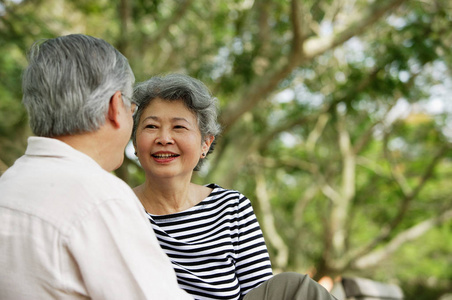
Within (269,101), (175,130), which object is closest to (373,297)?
(175,130)

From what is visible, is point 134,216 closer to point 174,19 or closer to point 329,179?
point 174,19

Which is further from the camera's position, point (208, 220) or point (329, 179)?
point (329, 179)

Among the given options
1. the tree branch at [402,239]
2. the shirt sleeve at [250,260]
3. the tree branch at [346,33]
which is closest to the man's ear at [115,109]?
the shirt sleeve at [250,260]

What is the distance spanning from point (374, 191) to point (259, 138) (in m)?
5.00

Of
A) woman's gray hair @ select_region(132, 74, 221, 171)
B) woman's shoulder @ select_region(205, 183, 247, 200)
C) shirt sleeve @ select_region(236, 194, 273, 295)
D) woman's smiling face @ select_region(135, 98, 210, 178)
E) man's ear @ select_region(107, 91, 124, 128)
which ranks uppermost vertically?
woman's gray hair @ select_region(132, 74, 221, 171)

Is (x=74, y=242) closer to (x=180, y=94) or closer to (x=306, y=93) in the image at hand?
(x=180, y=94)

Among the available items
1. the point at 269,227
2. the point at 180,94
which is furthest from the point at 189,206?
the point at 269,227

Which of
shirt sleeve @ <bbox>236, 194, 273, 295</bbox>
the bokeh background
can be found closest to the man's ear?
shirt sleeve @ <bbox>236, 194, 273, 295</bbox>

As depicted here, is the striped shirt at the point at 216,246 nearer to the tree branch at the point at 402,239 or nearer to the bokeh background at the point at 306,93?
the bokeh background at the point at 306,93

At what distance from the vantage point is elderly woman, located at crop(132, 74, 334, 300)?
Result: 7.25 feet

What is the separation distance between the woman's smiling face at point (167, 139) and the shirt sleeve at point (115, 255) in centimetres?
94

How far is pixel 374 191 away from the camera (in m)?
11.4

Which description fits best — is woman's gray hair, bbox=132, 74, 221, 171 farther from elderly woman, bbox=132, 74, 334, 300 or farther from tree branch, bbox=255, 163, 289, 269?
tree branch, bbox=255, 163, 289, 269

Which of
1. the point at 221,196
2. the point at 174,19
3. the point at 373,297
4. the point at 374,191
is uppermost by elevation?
the point at 174,19
